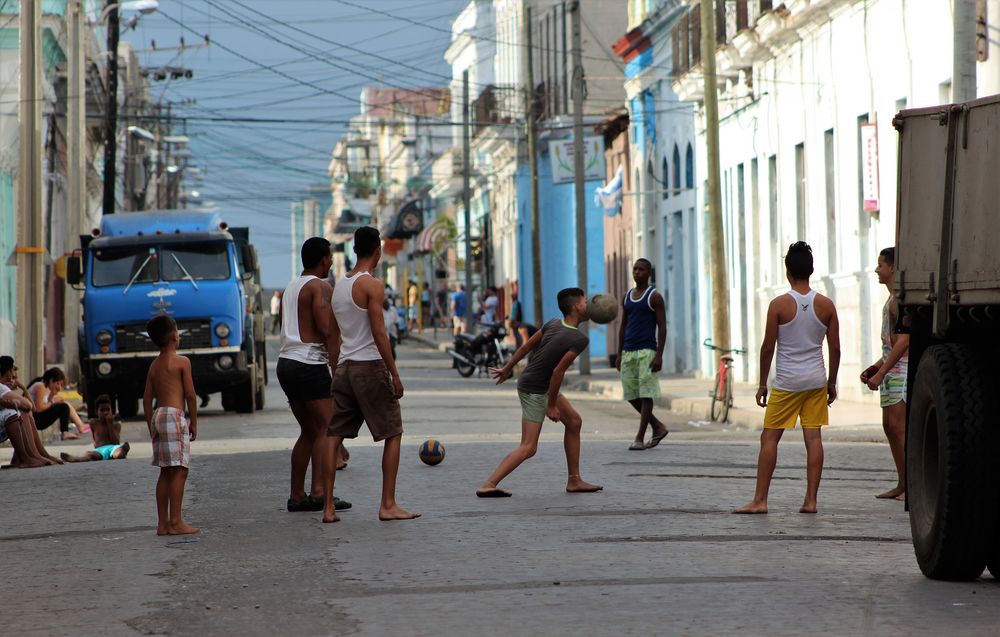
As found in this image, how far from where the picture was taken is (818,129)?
1178 inches

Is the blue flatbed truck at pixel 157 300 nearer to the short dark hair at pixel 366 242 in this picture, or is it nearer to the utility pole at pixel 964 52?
the utility pole at pixel 964 52

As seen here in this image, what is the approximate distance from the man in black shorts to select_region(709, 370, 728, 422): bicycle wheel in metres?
13.0

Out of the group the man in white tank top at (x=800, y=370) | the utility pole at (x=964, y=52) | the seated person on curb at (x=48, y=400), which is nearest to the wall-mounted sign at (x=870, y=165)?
the utility pole at (x=964, y=52)

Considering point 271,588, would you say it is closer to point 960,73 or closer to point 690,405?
point 960,73

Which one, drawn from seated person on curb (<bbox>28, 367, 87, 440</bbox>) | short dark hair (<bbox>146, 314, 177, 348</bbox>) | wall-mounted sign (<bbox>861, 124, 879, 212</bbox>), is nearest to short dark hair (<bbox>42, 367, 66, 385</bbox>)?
seated person on curb (<bbox>28, 367, 87, 440</bbox>)

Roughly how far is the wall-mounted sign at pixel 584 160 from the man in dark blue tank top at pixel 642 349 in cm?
2306

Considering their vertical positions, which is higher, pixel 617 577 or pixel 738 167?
pixel 738 167

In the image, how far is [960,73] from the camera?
18484mm

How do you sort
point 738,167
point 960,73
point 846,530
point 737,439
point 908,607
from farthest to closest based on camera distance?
point 738,167, point 737,439, point 960,73, point 846,530, point 908,607

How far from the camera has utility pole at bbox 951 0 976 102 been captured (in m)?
18.5

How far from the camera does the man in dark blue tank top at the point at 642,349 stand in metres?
17.9

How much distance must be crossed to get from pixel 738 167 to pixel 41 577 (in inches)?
1087

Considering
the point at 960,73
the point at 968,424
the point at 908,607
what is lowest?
the point at 908,607

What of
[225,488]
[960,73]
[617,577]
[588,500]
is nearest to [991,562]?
[617,577]
